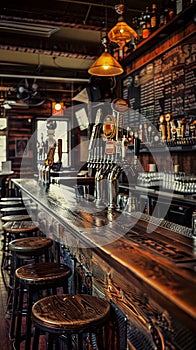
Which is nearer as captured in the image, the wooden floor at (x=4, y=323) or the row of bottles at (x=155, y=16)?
the wooden floor at (x=4, y=323)

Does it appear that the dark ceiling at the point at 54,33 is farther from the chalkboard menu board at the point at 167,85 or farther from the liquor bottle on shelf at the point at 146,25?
the chalkboard menu board at the point at 167,85

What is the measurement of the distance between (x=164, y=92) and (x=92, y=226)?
4.28m

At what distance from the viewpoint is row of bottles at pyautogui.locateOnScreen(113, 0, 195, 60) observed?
5.03 metres

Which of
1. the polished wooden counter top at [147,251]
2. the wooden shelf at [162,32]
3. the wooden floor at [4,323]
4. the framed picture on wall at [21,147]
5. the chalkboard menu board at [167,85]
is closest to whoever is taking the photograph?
the polished wooden counter top at [147,251]

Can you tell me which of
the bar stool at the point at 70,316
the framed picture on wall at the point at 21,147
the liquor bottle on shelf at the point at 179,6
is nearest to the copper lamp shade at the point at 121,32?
the liquor bottle on shelf at the point at 179,6

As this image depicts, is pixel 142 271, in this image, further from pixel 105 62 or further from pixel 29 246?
pixel 105 62

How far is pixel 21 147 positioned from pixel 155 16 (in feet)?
22.2

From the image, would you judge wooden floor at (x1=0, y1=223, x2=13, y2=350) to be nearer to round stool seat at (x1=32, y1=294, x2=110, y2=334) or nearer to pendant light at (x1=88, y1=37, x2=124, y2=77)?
round stool seat at (x1=32, y1=294, x2=110, y2=334)

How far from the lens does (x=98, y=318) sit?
1653mm

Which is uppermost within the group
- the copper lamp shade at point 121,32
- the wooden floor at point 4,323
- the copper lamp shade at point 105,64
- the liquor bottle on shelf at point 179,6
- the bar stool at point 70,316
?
the liquor bottle on shelf at point 179,6

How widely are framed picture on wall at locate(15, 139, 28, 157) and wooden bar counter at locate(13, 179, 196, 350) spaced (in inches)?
355

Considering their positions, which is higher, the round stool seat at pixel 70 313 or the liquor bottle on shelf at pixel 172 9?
the liquor bottle on shelf at pixel 172 9

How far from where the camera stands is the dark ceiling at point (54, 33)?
5660 millimetres

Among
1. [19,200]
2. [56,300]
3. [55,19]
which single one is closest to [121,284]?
[56,300]
